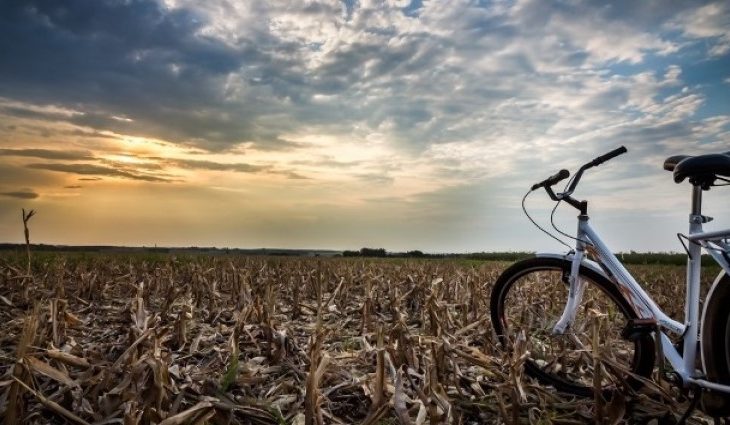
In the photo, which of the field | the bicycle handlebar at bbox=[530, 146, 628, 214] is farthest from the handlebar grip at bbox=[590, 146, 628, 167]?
the field

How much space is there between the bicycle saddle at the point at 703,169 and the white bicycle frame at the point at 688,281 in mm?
94

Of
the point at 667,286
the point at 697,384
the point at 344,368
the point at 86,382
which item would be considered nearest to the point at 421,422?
the point at 344,368

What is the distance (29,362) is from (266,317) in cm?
208

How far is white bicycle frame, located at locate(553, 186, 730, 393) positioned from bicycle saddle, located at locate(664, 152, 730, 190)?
3.7 inches

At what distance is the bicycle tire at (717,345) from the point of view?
3.69 m

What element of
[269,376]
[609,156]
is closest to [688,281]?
[609,156]

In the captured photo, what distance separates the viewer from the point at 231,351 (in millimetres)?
4531

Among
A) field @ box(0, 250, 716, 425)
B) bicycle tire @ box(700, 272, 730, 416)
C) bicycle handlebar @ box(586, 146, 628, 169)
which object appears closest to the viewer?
field @ box(0, 250, 716, 425)

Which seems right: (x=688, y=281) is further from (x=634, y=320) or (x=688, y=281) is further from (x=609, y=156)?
(x=609, y=156)

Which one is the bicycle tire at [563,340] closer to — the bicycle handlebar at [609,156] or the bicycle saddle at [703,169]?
the bicycle handlebar at [609,156]

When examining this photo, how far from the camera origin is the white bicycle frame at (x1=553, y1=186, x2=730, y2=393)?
3721 mm

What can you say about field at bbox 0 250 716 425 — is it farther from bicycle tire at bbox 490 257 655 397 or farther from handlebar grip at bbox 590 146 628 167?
handlebar grip at bbox 590 146 628 167

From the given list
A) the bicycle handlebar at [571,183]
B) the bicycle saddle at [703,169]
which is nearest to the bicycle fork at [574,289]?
the bicycle handlebar at [571,183]

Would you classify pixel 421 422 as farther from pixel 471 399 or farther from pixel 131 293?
pixel 131 293
